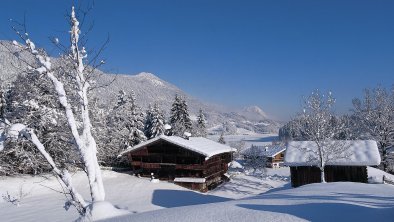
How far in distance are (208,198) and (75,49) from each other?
2509cm

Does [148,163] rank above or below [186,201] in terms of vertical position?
above

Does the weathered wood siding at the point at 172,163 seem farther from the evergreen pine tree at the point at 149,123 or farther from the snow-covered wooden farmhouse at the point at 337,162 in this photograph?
the evergreen pine tree at the point at 149,123

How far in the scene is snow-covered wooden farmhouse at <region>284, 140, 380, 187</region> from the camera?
30703mm

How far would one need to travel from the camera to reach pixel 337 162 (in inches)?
1233

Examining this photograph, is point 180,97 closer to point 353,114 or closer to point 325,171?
point 353,114

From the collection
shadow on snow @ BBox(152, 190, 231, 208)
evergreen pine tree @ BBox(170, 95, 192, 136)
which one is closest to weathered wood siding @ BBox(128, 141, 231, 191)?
shadow on snow @ BBox(152, 190, 231, 208)

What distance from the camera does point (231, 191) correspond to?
1547 inches

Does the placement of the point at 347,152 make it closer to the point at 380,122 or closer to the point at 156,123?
the point at 380,122

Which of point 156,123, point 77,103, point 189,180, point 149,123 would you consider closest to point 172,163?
point 189,180

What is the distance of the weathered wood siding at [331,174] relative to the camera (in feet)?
101

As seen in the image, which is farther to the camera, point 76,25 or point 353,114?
point 353,114

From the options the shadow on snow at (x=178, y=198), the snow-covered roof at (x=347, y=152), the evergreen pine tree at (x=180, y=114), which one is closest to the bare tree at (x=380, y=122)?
the snow-covered roof at (x=347, y=152)

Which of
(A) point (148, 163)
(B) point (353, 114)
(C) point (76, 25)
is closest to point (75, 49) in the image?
(C) point (76, 25)

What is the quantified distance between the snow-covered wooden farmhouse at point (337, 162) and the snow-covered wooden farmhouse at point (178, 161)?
29.7ft
